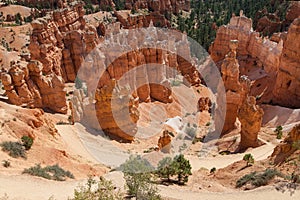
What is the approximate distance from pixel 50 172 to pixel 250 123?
15.4 meters

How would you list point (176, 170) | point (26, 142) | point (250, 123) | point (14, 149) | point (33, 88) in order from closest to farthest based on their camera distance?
point (176, 170) → point (14, 149) → point (26, 142) → point (250, 123) → point (33, 88)

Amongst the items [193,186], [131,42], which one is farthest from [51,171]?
[131,42]

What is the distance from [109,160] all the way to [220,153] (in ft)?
31.9

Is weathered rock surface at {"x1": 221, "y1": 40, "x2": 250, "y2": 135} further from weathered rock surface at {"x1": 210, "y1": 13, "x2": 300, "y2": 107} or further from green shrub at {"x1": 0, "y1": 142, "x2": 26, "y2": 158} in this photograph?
green shrub at {"x1": 0, "y1": 142, "x2": 26, "y2": 158}

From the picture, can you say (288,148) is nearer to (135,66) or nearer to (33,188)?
(33,188)

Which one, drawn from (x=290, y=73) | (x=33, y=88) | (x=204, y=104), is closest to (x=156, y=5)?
(x=204, y=104)

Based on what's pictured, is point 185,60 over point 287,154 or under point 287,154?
under

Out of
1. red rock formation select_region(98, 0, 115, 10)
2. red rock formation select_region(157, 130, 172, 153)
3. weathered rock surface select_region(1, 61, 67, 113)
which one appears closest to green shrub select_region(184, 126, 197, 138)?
red rock formation select_region(157, 130, 172, 153)

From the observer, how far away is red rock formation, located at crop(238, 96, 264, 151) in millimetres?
24391

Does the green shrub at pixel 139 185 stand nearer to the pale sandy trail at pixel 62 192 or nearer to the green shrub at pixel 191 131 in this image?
the pale sandy trail at pixel 62 192

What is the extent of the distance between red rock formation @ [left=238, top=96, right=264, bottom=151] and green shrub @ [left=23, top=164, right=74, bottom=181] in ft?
47.1

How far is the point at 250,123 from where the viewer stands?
2445cm

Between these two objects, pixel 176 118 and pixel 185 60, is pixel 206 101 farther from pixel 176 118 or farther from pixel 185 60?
pixel 185 60

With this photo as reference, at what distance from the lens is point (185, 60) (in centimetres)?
4684
